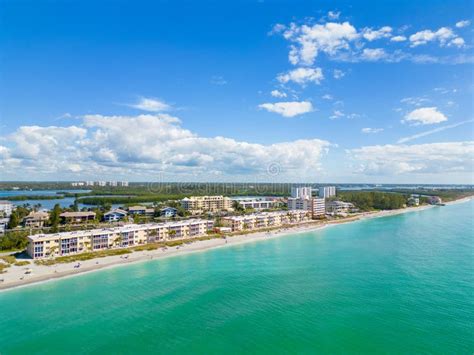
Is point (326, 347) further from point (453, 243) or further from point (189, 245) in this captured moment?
point (453, 243)

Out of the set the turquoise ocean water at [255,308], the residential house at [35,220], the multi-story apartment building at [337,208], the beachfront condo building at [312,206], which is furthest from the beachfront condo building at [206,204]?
the turquoise ocean water at [255,308]

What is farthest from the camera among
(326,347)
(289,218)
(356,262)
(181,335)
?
(289,218)

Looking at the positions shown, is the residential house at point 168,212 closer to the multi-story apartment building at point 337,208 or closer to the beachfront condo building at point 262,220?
the beachfront condo building at point 262,220

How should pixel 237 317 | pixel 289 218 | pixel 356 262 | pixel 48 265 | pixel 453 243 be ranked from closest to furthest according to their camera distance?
pixel 237 317 < pixel 48 265 < pixel 356 262 < pixel 453 243 < pixel 289 218

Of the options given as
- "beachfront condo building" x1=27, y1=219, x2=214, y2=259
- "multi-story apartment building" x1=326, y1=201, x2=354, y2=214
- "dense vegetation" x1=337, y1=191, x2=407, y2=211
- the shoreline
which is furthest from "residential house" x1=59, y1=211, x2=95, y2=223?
"dense vegetation" x1=337, y1=191, x2=407, y2=211

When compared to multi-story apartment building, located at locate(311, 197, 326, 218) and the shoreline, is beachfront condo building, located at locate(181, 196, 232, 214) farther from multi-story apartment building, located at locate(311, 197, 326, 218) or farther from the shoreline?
the shoreline

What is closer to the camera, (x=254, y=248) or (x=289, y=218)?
(x=254, y=248)

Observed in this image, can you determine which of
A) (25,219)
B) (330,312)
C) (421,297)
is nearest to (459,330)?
(421,297)

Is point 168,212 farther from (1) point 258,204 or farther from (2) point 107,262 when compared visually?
(2) point 107,262

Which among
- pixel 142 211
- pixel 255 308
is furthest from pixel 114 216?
pixel 255 308
